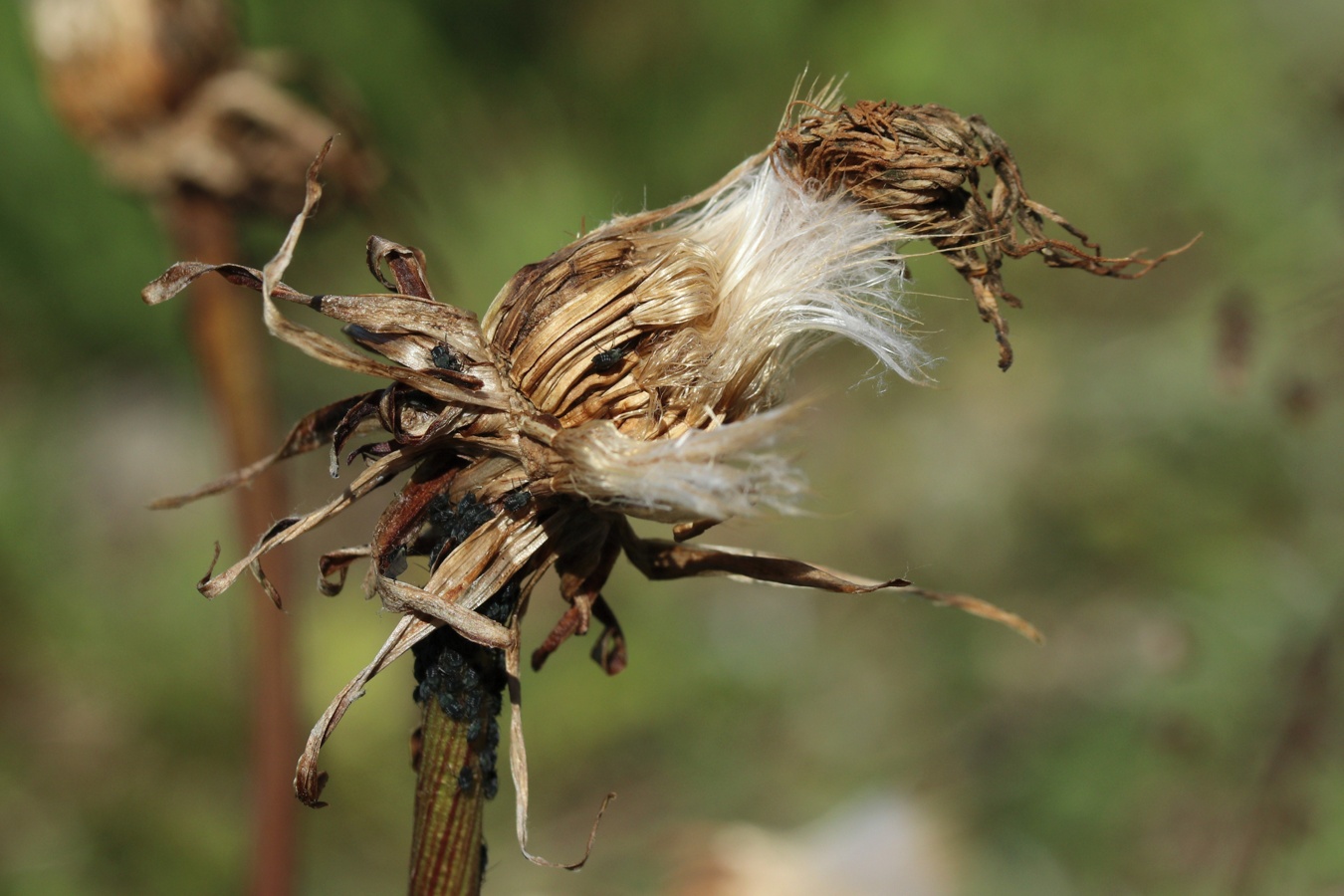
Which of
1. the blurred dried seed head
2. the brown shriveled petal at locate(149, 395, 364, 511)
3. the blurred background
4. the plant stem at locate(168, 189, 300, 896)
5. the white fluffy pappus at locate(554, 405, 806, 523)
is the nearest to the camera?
the white fluffy pappus at locate(554, 405, 806, 523)

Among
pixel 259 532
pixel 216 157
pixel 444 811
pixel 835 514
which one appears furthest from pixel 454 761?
pixel 835 514

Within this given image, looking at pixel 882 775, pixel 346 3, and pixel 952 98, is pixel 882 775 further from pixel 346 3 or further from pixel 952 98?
pixel 346 3

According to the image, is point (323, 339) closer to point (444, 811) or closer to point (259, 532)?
point (444, 811)

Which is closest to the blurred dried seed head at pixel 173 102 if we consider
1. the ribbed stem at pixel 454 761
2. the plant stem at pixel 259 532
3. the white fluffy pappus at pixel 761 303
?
the plant stem at pixel 259 532

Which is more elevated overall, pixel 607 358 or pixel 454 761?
pixel 607 358

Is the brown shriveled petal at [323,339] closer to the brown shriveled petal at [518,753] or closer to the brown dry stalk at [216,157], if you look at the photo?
the brown shriveled petal at [518,753]

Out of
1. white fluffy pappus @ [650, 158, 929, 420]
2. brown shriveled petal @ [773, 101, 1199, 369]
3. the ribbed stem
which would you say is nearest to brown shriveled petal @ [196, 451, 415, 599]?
the ribbed stem

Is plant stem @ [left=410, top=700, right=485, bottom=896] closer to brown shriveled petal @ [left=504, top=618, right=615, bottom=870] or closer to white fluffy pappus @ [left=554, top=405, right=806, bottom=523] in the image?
brown shriveled petal @ [left=504, top=618, right=615, bottom=870]
